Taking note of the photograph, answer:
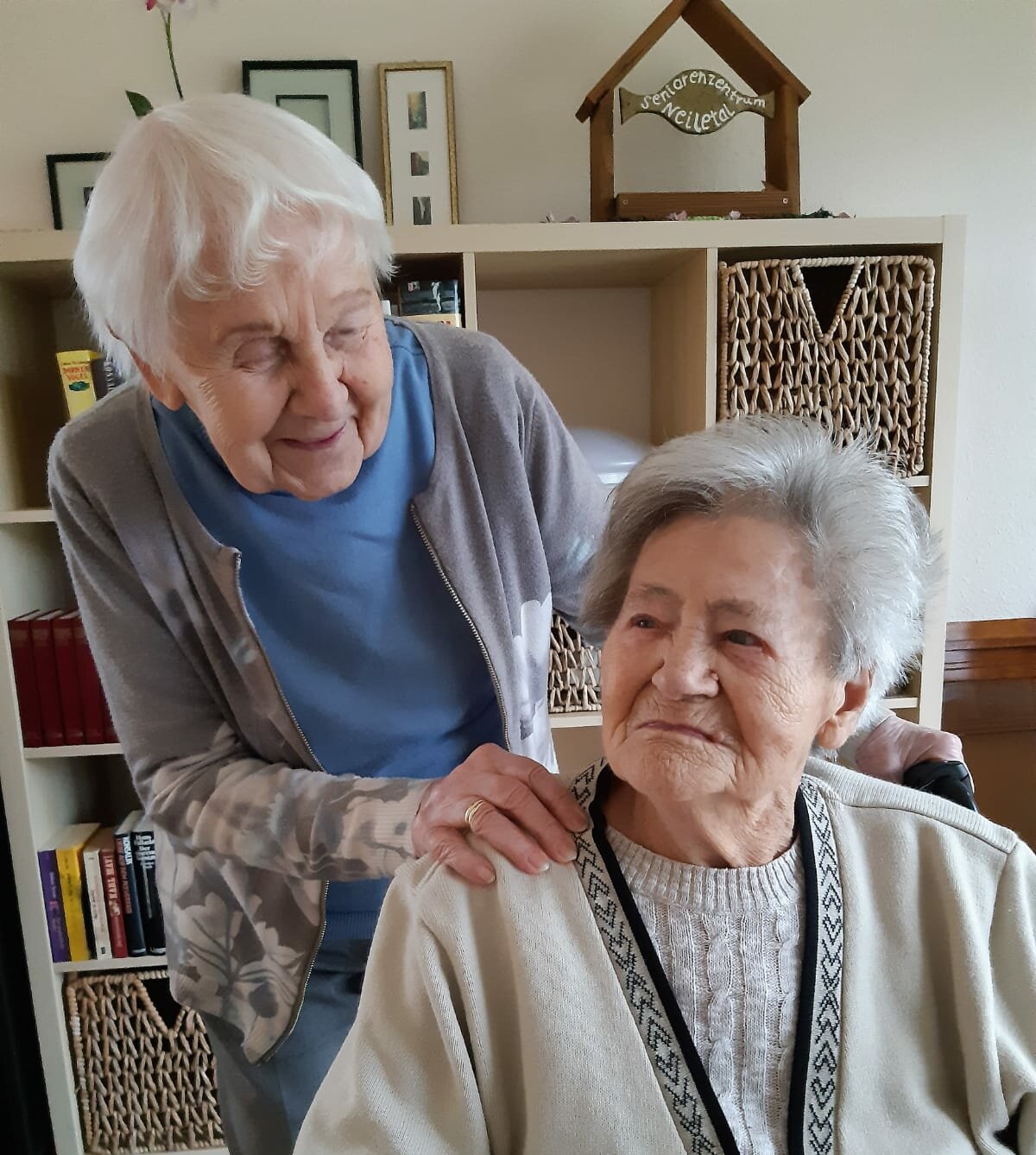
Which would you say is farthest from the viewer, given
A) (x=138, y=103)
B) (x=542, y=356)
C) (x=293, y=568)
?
(x=542, y=356)

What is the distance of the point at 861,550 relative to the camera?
0.83 m

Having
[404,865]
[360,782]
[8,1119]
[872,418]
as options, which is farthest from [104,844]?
[872,418]

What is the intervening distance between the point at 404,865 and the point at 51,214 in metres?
1.81

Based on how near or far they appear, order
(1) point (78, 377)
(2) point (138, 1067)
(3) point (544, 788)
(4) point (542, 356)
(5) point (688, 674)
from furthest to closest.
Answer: (4) point (542, 356)
(2) point (138, 1067)
(1) point (78, 377)
(3) point (544, 788)
(5) point (688, 674)

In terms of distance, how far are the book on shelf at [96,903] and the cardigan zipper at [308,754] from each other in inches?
34.1

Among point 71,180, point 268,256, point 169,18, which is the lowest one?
point 268,256

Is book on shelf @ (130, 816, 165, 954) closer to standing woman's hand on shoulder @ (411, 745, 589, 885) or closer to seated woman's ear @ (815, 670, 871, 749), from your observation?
standing woman's hand on shoulder @ (411, 745, 589, 885)

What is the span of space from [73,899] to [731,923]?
5.18 feet

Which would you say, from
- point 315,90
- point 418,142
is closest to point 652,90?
point 418,142

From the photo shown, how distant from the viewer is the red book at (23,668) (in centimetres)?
176

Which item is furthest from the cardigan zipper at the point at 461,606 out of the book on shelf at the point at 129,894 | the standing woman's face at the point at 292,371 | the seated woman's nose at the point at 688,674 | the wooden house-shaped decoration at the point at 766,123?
the book on shelf at the point at 129,894

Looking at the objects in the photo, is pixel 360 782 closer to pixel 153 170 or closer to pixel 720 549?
pixel 720 549

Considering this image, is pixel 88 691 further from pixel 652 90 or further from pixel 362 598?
pixel 652 90

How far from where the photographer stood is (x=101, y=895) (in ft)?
6.09
